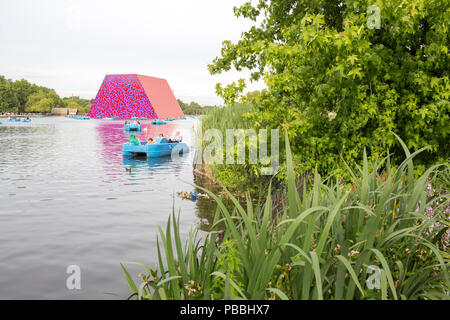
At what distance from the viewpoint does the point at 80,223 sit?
37.6 feet

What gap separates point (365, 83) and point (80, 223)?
338 inches

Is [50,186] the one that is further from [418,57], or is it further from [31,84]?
[31,84]

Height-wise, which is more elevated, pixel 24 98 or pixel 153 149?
pixel 24 98

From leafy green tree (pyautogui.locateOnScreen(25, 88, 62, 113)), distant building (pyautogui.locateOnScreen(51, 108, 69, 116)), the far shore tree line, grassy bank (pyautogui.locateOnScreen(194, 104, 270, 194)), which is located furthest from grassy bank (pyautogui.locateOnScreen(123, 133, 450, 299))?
distant building (pyautogui.locateOnScreen(51, 108, 69, 116))

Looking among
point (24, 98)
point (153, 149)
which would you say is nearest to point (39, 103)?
point (24, 98)

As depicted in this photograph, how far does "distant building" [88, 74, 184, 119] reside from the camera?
482 feet

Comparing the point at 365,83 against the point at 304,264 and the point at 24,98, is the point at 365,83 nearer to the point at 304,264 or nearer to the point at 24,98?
the point at 304,264

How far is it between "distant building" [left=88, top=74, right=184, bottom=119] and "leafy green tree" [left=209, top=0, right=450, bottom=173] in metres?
142

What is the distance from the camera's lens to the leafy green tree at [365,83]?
6258 millimetres

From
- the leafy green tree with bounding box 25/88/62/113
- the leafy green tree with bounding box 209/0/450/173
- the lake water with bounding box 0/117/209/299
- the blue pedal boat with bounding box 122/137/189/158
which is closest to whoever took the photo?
the leafy green tree with bounding box 209/0/450/173

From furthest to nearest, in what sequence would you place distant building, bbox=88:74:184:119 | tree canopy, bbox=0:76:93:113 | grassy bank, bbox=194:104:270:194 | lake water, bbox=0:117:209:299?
tree canopy, bbox=0:76:93:113, distant building, bbox=88:74:184:119, grassy bank, bbox=194:104:270:194, lake water, bbox=0:117:209:299

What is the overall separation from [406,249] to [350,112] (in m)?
4.66

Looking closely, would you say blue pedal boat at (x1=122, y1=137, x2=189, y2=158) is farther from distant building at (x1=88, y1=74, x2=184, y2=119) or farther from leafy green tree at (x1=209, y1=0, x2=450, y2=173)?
distant building at (x1=88, y1=74, x2=184, y2=119)

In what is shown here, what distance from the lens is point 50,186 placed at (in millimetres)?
17625
